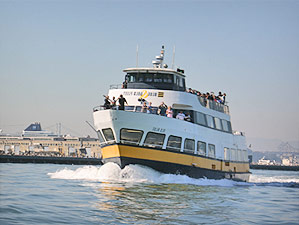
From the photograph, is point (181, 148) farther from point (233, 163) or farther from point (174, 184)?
point (233, 163)

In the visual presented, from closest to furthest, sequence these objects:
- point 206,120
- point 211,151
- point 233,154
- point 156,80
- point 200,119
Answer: point 200,119 → point 156,80 → point 211,151 → point 206,120 → point 233,154

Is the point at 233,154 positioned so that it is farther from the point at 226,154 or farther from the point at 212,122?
the point at 212,122

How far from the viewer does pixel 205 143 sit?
28.4 m

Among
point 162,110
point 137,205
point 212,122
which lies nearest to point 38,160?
point 212,122

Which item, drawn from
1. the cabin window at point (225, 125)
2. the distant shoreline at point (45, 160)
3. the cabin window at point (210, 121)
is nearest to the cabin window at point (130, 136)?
the cabin window at point (210, 121)

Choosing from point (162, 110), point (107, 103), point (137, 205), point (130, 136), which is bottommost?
point (137, 205)

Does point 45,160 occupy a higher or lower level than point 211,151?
lower

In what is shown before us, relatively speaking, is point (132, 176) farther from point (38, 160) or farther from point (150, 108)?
point (38, 160)

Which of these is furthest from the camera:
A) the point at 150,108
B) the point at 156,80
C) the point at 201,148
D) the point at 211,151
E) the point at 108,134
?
the point at 211,151

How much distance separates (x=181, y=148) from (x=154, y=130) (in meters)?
2.10

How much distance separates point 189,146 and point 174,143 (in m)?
1.31

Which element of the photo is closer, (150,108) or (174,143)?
(174,143)

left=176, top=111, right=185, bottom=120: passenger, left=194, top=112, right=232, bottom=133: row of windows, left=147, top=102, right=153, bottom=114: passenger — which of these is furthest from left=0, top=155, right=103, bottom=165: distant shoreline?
left=176, top=111, right=185, bottom=120: passenger

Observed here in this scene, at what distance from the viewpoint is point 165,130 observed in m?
25.1
